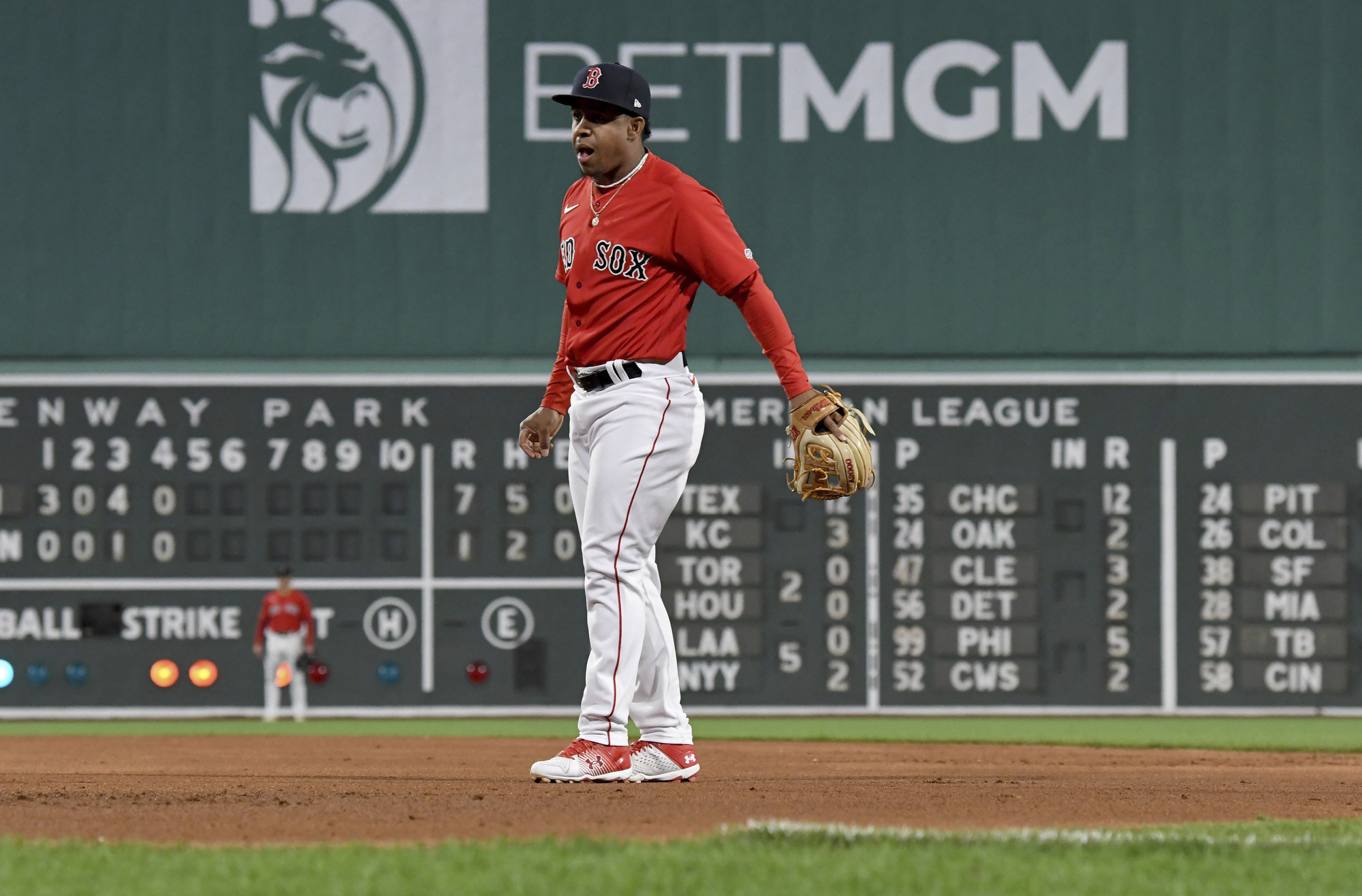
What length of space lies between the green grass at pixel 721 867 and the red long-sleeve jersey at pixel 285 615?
21.0 ft

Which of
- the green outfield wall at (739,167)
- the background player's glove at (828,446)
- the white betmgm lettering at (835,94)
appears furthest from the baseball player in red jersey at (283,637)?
the background player's glove at (828,446)

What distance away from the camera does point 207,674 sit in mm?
10273

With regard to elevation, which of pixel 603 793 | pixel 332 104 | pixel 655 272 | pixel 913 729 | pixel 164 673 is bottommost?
pixel 913 729

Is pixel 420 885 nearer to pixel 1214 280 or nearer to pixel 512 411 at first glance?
pixel 512 411

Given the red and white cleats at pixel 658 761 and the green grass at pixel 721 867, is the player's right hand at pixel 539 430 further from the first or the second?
the green grass at pixel 721 867

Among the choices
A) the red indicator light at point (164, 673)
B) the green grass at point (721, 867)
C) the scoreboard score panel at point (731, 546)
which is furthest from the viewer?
the red indicator light at point (164, 673)

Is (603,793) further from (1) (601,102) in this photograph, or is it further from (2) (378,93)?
(2) (378,93)

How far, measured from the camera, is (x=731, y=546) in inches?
395

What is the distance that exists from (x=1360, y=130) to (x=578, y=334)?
7909 millimetres

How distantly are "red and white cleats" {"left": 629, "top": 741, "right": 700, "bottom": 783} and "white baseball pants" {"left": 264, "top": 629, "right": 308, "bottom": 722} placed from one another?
5.81 m

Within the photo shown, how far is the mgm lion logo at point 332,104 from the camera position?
35.5 ft

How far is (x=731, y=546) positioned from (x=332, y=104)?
3.91 m

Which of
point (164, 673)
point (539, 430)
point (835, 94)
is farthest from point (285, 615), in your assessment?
point (539, 430)

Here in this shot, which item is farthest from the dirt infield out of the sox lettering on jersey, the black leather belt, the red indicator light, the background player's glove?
the red indicator light
